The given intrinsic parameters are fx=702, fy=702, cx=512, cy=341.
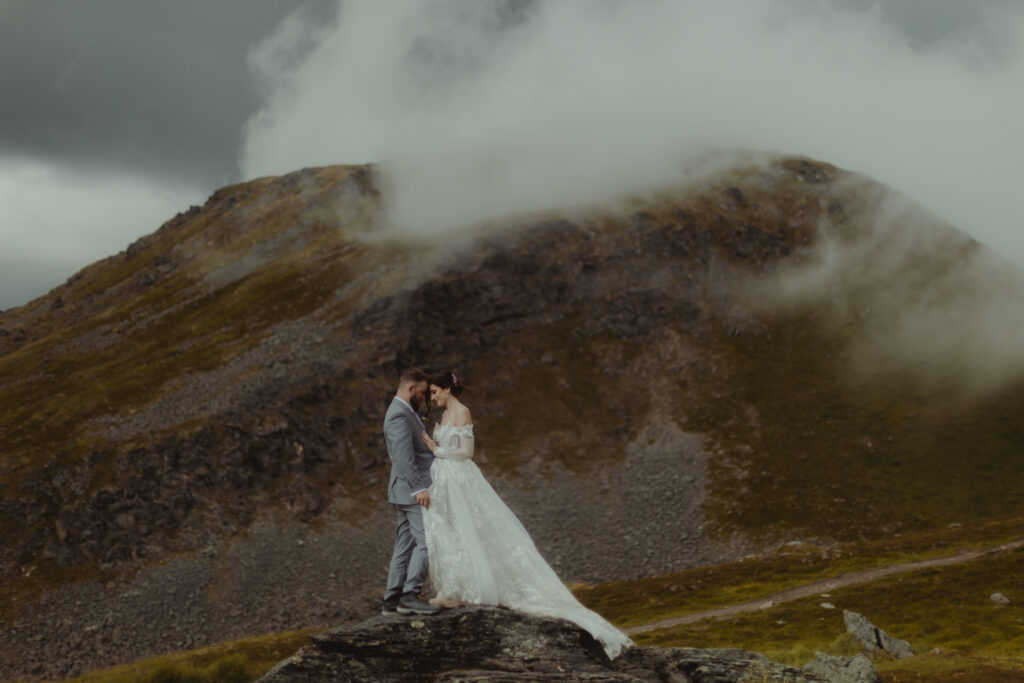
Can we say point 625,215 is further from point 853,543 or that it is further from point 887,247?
point 853,543

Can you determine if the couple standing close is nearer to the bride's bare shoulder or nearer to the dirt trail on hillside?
the bride's bare shoulder

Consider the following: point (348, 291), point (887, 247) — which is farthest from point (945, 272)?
point (348, 291)

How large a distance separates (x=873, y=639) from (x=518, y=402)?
10485cm

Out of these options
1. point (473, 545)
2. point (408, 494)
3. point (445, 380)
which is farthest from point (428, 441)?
point (473, 545)

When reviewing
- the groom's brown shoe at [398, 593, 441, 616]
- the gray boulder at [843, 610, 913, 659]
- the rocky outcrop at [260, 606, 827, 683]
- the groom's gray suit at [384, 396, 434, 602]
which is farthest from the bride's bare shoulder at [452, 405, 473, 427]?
the gray boulder at [843, 610, 913, 659]

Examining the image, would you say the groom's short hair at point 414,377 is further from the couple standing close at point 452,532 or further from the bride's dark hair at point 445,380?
the bride's dark hair at point 445,380

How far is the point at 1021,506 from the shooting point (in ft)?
358

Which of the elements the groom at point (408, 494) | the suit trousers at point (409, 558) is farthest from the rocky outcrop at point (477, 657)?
the suit trousers at point (409, 558)

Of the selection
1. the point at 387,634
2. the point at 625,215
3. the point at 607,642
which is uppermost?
the point at 625,215

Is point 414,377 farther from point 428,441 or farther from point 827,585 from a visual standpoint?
point 827,585

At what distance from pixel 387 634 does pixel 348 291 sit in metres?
147

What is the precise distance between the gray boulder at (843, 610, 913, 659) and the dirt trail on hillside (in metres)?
31.8

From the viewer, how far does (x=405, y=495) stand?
1944 cm

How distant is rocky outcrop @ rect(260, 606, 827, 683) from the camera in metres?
17.2
